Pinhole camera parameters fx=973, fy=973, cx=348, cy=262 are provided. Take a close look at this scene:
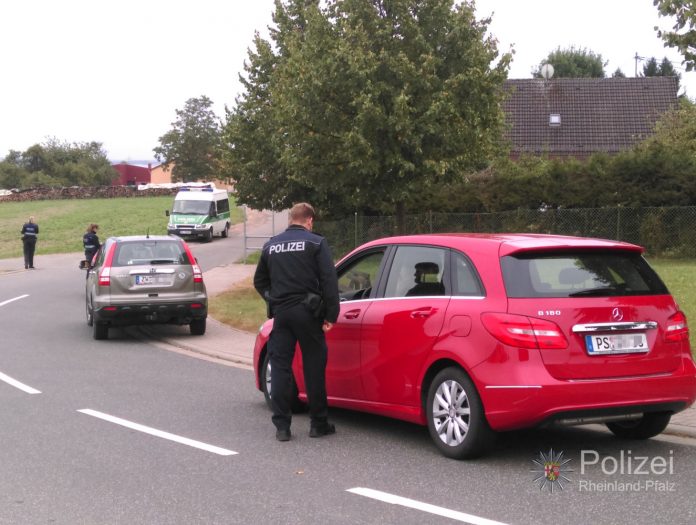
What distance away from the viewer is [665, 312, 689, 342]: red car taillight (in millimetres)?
6887

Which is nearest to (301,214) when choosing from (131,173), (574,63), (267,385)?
(267,385)

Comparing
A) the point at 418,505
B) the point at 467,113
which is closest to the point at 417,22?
the point at 467,113

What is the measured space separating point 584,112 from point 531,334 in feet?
152

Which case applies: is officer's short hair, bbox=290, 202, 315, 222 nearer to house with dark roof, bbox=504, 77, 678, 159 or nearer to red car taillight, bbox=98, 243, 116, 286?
red car taillight, bbox=98, 243, 116, 286

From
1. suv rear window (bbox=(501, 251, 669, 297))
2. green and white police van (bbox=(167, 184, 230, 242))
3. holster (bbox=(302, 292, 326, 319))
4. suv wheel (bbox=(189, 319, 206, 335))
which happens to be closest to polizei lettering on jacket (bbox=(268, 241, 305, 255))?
holster (bbox=(302, 292, 326, 319))

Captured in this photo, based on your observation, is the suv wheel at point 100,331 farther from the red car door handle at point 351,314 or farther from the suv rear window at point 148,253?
the red car door handle at point 351,314

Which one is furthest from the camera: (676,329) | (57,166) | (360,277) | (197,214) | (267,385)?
(57,166)

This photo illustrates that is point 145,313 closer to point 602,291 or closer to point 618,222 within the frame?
point 602,291

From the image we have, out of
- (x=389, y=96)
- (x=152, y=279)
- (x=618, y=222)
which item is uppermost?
(x=389, y=96)

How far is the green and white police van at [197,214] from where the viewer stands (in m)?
49.6

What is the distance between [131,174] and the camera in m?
153

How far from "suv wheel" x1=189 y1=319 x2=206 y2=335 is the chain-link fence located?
956cm

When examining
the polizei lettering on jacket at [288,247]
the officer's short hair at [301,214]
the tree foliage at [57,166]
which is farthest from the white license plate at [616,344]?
the tree foliage at [57,166]

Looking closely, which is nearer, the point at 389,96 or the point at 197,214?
the point at 389,96
